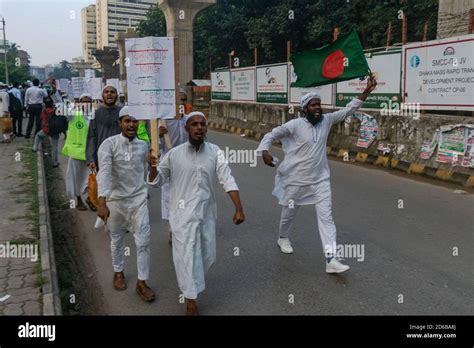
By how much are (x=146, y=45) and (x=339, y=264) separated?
2.87 meters

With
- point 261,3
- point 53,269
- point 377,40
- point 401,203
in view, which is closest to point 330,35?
point 377,40

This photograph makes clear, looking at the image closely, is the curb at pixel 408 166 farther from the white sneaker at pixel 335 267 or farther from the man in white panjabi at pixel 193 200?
the man in white panjabi at pixel 193 200

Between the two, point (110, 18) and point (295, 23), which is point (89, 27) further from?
point (295, 23)

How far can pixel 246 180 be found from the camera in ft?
32.8

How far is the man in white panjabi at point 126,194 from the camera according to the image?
4.68 metres

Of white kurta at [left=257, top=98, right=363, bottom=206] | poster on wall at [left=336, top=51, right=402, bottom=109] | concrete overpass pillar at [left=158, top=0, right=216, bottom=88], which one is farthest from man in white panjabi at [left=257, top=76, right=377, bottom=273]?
concrete overpass pillar at [left=158, top=0, right=216, bottom=88]

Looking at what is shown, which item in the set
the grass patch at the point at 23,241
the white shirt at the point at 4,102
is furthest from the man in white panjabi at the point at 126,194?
the white shirt at the point at 4,102

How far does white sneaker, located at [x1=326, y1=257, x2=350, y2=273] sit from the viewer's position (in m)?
5.09

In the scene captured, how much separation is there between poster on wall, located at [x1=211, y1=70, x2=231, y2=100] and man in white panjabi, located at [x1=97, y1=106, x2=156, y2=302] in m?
16.7

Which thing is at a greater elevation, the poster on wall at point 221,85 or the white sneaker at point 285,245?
the poster on wall at point 221,85

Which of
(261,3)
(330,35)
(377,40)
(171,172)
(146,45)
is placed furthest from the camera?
(261,3)

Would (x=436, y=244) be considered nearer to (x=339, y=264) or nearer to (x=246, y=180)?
(x=339, y=264)

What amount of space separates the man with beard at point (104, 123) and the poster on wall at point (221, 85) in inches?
589

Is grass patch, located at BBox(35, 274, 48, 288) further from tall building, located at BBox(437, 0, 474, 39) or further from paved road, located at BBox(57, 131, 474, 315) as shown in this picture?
tall building, located at BBox(437, 0, 474, 39)
